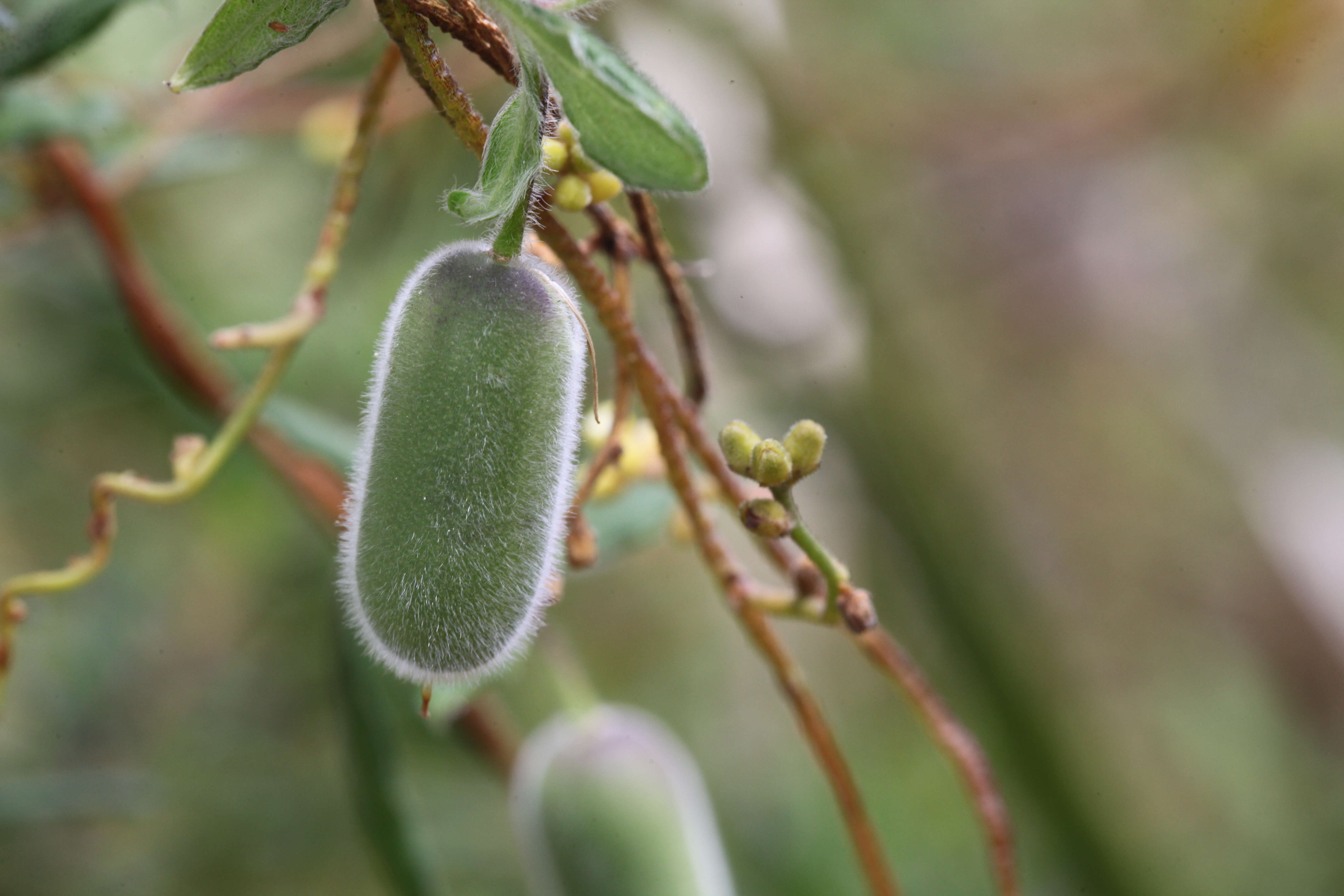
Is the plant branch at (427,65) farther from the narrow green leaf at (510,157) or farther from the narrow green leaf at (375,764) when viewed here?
the narrow green leaf at (375,764)

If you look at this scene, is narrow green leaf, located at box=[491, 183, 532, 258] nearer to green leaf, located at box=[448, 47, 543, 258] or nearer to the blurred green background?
green leaf, located at box=[448, 47, 543, 258]

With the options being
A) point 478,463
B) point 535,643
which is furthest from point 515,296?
point 535,643

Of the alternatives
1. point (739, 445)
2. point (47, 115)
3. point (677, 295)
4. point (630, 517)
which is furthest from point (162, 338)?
point (739, 445)

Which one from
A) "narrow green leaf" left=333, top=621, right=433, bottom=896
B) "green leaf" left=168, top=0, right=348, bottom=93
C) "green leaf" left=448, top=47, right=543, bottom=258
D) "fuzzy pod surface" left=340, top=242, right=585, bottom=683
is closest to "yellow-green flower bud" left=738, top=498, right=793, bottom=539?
"fuzzy pod surface" left=340, top=242, right=585, bottom=683

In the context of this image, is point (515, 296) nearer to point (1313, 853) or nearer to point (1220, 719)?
→ point (1313, 853)

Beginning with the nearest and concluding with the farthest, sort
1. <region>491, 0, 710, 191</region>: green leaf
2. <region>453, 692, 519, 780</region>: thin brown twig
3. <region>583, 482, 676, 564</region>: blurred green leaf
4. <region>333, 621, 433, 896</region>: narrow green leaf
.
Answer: <region>491, 0, 710, 191</region>: green leaf < <region>583, 482, 676, 564</region>: blurred green leaf < <region>333, 621, 433, 896</region>: narrow green leaf < <region>453, 692, 519, 780</region>: thin brown twig

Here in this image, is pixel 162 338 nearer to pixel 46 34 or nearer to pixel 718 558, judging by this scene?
pixel 46 34

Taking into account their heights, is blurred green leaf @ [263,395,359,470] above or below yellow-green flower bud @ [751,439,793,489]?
below
